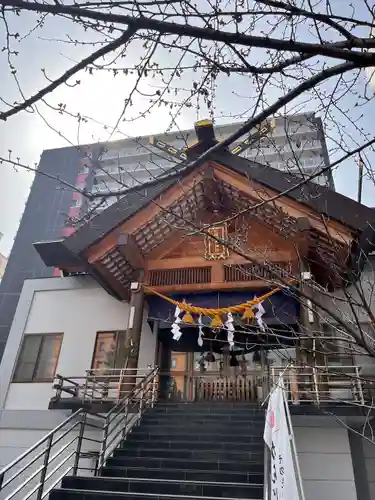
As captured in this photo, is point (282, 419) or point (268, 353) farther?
point (268, 353)

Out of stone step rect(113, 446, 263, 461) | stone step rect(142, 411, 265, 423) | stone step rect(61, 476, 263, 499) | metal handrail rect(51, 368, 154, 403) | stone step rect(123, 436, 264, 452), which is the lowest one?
stone step rect(61, 476, 263, 499)

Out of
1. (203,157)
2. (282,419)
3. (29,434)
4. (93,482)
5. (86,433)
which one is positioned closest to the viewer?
(203,157)

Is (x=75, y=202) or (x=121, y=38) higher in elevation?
(x=75, y=202)

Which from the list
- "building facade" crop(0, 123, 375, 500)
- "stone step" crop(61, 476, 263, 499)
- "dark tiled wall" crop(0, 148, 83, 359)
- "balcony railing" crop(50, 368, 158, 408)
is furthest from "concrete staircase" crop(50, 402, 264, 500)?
"dark tiled wall" crop(0, 148, 83, 359)

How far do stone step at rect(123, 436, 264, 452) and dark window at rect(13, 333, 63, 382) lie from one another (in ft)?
13.4

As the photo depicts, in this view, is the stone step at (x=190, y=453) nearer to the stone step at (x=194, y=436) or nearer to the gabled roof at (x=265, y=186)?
the stone step at (x=194, y=436)

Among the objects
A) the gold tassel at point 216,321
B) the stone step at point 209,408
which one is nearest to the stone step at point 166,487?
the stone step at point 209,408

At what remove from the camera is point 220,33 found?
2234 mm

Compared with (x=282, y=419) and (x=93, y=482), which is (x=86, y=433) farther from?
(x=282, y=419)

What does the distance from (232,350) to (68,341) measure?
14.2 ft

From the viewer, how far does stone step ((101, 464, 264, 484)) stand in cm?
522

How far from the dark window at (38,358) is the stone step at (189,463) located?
4429 mm

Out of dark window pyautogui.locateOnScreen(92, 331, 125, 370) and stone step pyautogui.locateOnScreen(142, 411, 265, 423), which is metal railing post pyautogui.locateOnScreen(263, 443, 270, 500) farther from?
dark window pyautogui.locateOnScreen(92, 331, 125, 370)

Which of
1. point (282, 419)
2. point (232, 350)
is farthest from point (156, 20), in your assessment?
point (232, 350)
